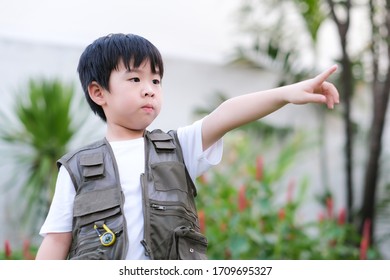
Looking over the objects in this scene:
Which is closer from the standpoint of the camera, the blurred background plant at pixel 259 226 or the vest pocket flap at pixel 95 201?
the vest pocket flap at pixel 95 201

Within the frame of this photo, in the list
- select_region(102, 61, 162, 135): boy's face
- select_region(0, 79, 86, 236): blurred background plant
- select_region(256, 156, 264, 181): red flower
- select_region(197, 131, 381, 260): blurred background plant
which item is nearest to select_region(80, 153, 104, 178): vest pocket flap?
select_region(102, 61, 162, 135): boy's face

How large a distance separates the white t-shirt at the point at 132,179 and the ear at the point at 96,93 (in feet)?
0.40

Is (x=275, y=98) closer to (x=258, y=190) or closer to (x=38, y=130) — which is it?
(x=258, y=190)

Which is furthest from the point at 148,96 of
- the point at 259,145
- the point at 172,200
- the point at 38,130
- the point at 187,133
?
the point at 259,145

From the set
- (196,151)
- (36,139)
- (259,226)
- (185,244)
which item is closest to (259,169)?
(259,226)

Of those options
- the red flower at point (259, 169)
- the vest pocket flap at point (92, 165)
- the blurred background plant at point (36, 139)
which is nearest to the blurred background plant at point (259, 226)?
the red flower at point (259, 169)

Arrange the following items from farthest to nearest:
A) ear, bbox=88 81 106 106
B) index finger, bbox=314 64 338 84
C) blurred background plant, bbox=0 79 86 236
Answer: blurred background plant, bbox=0 79 86 236 → ear, bbox=88 81 106 106 → index finger, bbox=314 64 338 84

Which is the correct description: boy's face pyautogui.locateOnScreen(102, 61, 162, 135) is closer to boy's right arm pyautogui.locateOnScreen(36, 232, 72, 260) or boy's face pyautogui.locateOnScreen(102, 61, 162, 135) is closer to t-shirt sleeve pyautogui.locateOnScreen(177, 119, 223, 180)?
t-shirt sleeve pyautogui.locateOnScreen(177, 119, 223, 180)

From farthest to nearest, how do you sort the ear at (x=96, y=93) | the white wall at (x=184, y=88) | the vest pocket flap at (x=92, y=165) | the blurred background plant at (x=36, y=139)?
1. the white wall at (x=184, y=88)
2. the blurred background plant at (x=36, y=139)
3. the ear at (x=96, y=93)
4. the vest pocket flap at (x=92, y=165)

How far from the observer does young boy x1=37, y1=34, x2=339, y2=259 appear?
1.79 m

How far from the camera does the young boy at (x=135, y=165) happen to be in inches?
70.3

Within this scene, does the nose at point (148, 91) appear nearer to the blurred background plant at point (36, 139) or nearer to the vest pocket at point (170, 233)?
the vest pocket at point (170, 233)

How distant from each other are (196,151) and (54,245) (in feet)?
1.41

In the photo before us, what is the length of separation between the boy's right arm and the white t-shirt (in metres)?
0.01
